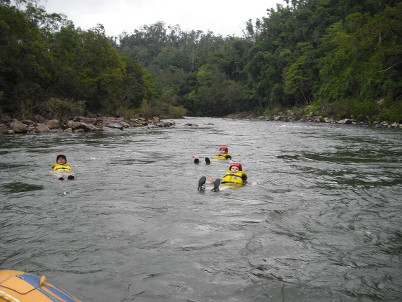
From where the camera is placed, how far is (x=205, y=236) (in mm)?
4258

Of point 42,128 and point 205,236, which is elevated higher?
point 42,128

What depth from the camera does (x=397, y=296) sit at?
9.57 feet

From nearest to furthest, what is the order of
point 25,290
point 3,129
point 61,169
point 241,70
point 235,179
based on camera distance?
1. point 25,290
2. point 235,179
3. point 61,169
4. point 3,129
5. point 241,70

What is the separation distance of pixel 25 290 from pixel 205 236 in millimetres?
2628

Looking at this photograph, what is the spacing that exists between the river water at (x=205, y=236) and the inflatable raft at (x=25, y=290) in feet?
2.89

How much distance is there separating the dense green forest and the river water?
20.1 metres

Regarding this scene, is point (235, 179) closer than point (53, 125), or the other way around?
point (235, 179)

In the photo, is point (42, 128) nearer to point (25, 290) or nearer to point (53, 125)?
point (53, 125)

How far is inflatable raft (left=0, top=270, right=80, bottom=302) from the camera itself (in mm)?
1841

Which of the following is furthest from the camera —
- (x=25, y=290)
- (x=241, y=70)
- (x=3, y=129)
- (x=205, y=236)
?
(x=241, y=70)

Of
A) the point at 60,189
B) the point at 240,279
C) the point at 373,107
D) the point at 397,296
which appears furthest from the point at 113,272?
the point at 373,107

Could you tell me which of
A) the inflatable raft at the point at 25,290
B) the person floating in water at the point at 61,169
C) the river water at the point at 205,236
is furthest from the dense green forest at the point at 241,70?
the inflatable raft at the point at 25,290

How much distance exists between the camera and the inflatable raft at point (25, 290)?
1841 mm

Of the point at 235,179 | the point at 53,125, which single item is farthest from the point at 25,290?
the point at 53,125
